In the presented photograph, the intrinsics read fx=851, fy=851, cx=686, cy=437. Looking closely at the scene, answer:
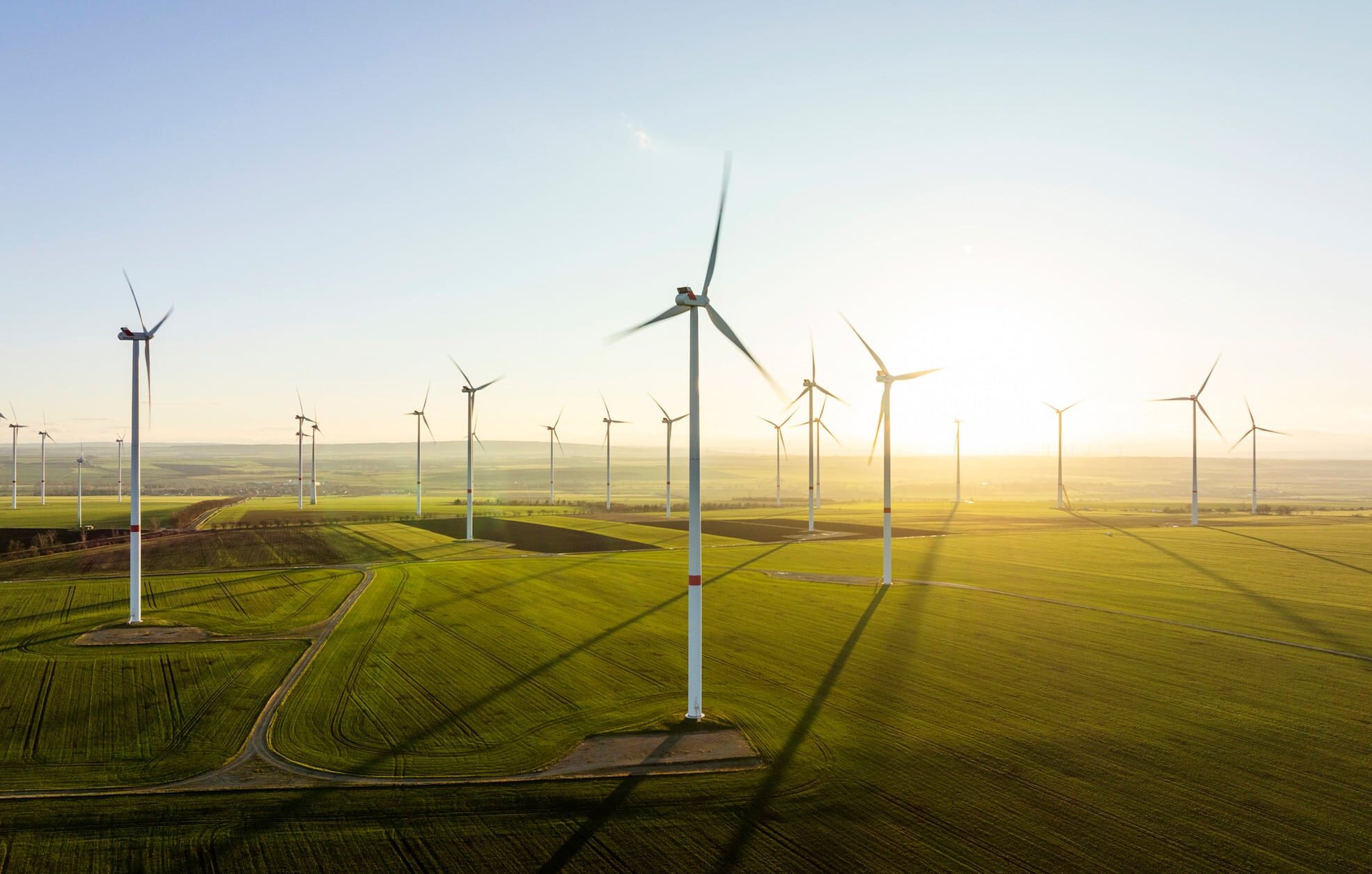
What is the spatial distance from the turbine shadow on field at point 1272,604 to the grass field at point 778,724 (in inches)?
13.7

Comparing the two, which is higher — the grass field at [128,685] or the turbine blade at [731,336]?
the turbine blade at [731,336]

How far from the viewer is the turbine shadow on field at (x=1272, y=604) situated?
31.8m

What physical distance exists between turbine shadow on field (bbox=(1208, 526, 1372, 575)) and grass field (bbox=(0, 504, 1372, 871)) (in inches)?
404

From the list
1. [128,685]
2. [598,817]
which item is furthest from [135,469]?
[598,817]

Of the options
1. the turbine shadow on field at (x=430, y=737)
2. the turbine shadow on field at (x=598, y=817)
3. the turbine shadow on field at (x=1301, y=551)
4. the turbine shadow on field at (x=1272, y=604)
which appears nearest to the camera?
the turbine shadow on field at (x=598, y=817)

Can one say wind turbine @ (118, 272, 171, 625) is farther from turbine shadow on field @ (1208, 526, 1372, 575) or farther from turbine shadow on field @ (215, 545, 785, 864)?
turbine shadow on field @ (1208, 526, 1372, 575)

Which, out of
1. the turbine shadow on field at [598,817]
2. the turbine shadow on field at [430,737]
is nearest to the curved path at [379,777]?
the turbine shadow on field at [598,817]

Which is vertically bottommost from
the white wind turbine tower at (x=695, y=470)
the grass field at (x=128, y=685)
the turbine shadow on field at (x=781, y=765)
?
the grass field at (x=128, y=685)

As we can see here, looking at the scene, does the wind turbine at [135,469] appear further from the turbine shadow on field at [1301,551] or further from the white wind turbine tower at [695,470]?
the turbine shadow on field at [1301,551]

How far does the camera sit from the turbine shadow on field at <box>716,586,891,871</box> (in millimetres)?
15047

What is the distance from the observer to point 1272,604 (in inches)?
1582

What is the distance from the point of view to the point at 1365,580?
48.3 meters

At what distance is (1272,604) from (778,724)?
102 ft

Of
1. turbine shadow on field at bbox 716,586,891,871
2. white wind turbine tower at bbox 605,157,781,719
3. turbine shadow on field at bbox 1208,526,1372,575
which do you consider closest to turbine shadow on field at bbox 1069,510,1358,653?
turbine shadow on field at bbox 1208,526,1372,575
